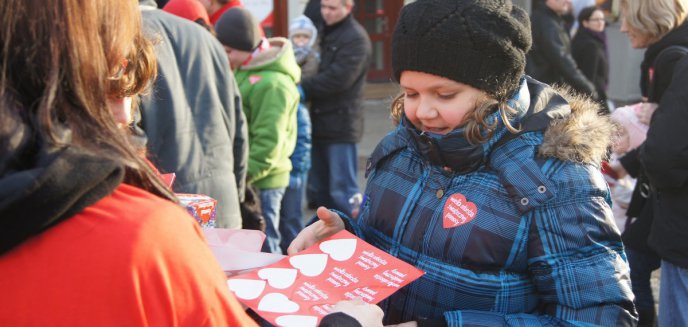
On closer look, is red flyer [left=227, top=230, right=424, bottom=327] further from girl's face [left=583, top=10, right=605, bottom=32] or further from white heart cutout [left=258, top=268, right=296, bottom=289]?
girl's face [left=583, top=10, right=605, bottom=32]

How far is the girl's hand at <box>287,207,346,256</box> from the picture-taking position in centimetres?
208

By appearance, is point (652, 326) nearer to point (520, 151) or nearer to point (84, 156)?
point (520, 151)

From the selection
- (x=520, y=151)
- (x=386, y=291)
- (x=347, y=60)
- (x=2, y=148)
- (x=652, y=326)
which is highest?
(x=2, y=148)

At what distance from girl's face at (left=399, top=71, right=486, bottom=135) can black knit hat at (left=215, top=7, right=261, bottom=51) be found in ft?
8.83

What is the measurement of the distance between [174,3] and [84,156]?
3.02 metres

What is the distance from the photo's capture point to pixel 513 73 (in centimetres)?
194

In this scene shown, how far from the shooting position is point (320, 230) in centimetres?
214

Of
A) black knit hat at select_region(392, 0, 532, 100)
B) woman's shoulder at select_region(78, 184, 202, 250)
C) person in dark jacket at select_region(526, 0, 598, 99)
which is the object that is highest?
black knit hat at select_region(392, 0, 532, 100)

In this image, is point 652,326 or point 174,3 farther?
point 652,326

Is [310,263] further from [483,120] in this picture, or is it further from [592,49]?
[592,49]

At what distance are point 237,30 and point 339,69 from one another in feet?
5.34

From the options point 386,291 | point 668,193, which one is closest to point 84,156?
point 386,291

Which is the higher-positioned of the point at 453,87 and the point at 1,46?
the point at 1,46

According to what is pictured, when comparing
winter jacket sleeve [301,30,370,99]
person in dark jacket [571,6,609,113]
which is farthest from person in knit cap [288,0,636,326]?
person in dark jacket [571,6,609,113]
